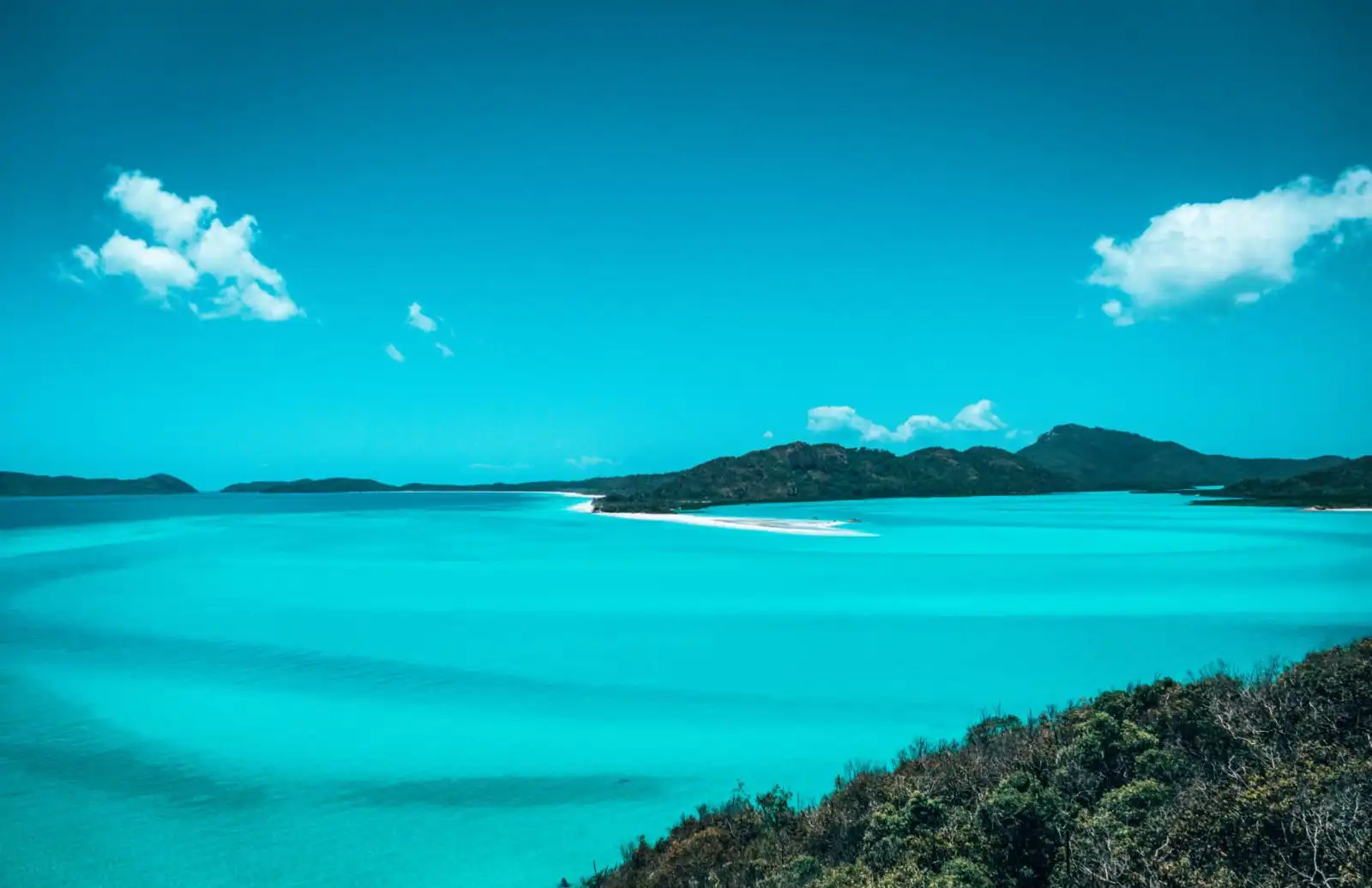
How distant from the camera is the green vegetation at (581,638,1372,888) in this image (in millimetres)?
4676

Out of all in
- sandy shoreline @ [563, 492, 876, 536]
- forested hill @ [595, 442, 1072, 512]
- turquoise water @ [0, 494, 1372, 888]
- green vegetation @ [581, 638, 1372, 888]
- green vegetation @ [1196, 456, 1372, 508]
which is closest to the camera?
green vegetation @ [581, 638, 1372, 888]

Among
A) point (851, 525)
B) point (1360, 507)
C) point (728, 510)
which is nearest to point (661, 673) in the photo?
point (851, 525)

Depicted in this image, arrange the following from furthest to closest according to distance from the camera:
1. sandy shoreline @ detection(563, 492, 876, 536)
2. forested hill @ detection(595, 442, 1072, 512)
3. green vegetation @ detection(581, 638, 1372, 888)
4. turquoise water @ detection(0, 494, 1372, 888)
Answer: forested hill @ detection(595, 442, 1072, 512), sandy shoreline @ detection(563, 492, 876, 536), turquoise water @ detection(0, 494, 1372, 888), green vegetation @ detection(581, 638, 1372, 888)

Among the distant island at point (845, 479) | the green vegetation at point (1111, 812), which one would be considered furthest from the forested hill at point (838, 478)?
the green vegetation at point (1111, 812)

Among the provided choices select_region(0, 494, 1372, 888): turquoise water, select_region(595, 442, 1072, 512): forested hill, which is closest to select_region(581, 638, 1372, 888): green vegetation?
select_region(0, 494, 1372, 888): turquoise water

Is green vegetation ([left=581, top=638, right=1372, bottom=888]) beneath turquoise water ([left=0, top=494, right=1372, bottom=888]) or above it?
above

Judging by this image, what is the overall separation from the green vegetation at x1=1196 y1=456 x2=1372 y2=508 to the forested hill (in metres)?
41.4

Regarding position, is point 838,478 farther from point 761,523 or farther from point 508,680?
point 508,680

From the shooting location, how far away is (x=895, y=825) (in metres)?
6.27

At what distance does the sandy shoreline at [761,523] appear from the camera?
5216cm

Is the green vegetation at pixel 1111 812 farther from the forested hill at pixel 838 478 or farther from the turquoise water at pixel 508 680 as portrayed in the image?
the forested hill at pixel 838 478

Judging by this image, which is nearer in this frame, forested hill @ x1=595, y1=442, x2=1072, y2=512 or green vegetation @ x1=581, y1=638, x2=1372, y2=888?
green vegetation @ x1=581, y1=638, x2=1372, y2=888

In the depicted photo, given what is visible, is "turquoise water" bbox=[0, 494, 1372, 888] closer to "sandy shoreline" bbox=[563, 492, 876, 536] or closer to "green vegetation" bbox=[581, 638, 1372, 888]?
"green vegetation" bbox=[581, 638, 1372, 888]

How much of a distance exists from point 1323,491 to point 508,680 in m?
98.3
